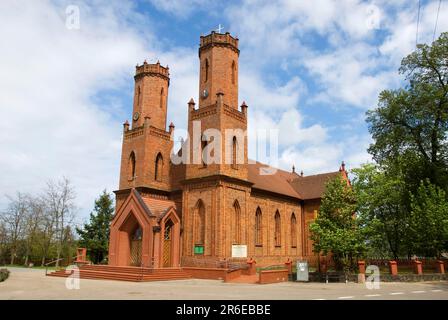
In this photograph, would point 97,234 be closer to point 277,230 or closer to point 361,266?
point 277,230

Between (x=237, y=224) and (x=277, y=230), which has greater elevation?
(x=237, y=224)

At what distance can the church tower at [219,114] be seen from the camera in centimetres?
3153

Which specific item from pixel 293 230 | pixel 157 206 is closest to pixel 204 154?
pixel 157 206

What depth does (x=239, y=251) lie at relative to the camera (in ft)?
100

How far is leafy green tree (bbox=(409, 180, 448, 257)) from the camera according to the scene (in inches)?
1213

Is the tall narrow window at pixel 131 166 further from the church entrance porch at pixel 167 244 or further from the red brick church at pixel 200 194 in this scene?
the church entrance porch at pixel 167 244

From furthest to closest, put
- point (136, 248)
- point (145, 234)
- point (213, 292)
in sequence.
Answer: point (136, 248) < point (145, 234) < point (213, 292)

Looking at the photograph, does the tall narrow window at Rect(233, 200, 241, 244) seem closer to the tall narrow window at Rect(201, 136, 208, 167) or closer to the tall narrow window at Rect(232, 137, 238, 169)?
the tall narrow window at Rect(232, 137, 238, 169)

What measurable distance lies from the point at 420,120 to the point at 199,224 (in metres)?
22.7

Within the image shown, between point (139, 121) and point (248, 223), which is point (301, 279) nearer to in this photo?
point (248, 223)

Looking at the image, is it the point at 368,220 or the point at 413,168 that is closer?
the point at 368,220
